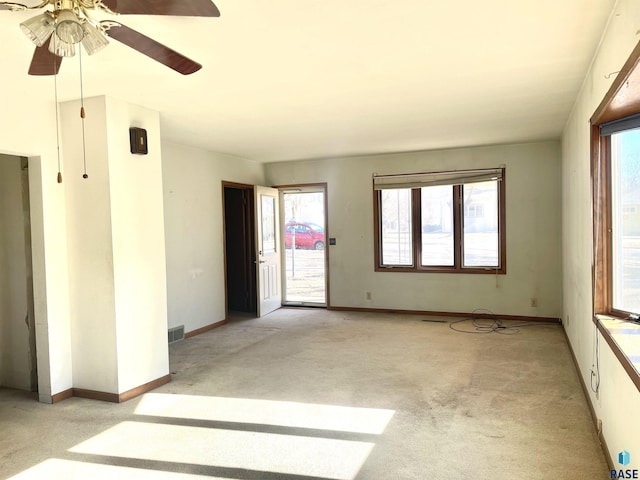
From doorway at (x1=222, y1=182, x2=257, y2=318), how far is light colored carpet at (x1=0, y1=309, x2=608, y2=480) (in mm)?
2297

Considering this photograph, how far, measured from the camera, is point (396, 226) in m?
6.76

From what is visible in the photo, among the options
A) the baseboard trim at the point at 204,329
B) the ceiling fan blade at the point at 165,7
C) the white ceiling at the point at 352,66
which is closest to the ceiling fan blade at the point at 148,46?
the ceiling fan blade at the point at 165,7

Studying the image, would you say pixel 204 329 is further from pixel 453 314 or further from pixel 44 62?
pixel 44 62

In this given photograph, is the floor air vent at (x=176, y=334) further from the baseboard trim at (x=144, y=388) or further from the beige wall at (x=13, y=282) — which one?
the beige wall at (x=13, y=282)

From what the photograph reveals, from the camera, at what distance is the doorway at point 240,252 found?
23.4ft

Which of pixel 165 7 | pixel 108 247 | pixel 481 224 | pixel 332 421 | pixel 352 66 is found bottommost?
pixel 332 421

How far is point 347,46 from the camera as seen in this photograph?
2598 mm

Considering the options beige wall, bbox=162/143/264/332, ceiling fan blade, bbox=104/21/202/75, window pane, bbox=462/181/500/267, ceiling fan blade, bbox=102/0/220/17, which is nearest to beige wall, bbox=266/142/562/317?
window pane, bbox=462/181/500/267

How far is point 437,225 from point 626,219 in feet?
12.7

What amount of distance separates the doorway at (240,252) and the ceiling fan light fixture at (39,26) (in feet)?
17.6

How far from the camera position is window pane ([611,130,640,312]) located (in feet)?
8.02

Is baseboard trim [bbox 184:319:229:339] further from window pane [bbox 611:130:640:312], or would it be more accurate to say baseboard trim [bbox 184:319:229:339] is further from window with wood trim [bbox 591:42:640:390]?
window pane [bbox 611:130:640:312]

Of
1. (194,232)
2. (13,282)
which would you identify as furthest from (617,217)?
(13,282)

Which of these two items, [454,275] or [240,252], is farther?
[240,252]
